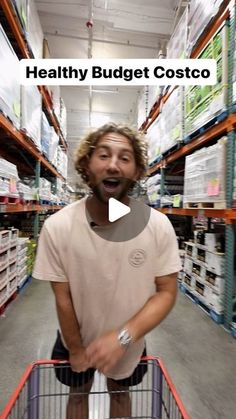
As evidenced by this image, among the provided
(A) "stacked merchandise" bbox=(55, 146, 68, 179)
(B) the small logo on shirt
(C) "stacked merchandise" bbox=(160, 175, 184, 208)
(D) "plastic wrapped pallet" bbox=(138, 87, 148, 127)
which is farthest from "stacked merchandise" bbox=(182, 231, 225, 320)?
(A) "stacked merchandise" bbox=(55, 146, 68, 179)

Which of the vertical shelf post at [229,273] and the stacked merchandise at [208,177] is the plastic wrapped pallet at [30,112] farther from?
the vertical shelf post at [229,273]

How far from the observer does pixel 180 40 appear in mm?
4223

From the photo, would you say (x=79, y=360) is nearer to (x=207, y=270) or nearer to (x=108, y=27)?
(x=207, y=270)

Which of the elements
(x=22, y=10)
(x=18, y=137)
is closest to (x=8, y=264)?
(x=18, y=137)

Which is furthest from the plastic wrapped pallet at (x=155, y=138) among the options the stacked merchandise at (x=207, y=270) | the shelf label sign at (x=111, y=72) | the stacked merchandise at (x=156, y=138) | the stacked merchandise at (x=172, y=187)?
the stacked merchandise at (x=207, y=270)

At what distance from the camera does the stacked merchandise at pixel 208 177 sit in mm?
2992

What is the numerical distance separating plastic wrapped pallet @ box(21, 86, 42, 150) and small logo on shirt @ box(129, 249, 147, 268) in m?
3.19

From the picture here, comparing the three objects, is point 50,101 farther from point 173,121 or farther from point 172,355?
point 172,355

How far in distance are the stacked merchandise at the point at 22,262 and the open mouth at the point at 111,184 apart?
11.4ft

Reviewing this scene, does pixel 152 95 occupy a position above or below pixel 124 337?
above

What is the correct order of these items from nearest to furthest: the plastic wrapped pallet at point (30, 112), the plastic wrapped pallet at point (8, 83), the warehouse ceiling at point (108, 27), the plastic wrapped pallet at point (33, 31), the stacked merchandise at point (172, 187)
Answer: the plastic wrapped pallet at point (8, 83) → the plastic wrapped pallet at point (30, 112) → the plastic wrapped pallet at point (33, 31) → the warehouse ceiling at point (108, 27) → the stacked merchandise at point (172, 187)

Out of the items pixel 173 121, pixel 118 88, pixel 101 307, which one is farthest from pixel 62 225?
pixel 118 88

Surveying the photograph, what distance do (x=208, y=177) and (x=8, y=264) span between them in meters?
2.78

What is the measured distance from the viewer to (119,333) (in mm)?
955
